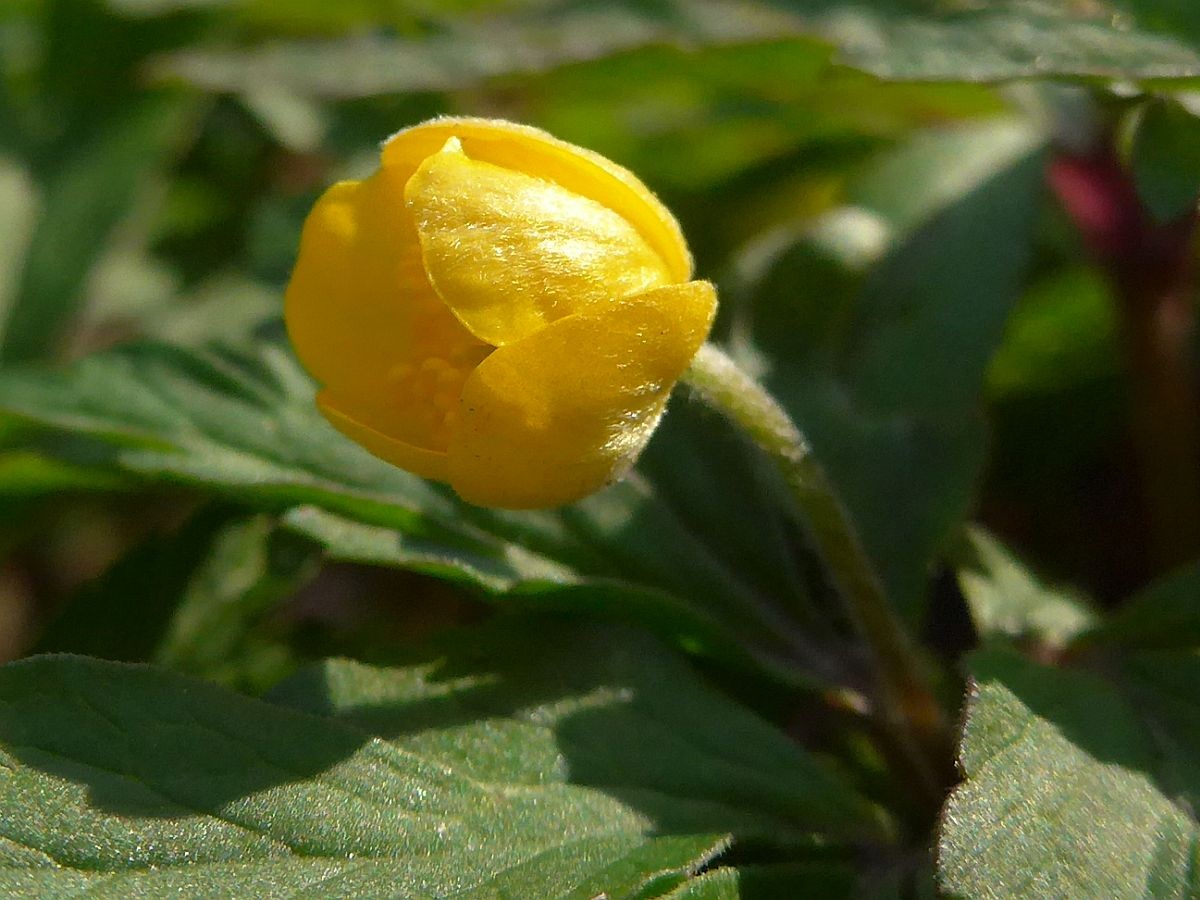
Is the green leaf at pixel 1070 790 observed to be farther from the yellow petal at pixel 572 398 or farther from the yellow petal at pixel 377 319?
the yellow petal at pixel 377 319

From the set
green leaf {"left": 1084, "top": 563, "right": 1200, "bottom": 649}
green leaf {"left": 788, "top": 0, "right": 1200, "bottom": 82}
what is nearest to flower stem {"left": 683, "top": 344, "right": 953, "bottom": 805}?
green leaf {"left": 1084, "top": 563, "right": 1200, "bottom": 649}

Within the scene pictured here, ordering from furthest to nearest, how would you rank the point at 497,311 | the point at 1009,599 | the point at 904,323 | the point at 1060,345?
the point at 1060,345, the point at 904,323, the point at 1009,599, the point at 497,311

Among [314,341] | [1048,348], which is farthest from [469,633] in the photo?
[1048,348]

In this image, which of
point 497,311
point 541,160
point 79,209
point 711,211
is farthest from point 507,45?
point 79,209

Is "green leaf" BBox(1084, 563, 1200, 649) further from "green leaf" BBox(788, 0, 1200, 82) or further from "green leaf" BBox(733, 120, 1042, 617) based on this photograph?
"green leaf" BBox(788, 0, 1200, 82)

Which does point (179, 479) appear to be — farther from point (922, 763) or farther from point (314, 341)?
point (922, 763)

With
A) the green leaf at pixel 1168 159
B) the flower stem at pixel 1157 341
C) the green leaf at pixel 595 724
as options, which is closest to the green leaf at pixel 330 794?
the green leaf at pixel 595 724

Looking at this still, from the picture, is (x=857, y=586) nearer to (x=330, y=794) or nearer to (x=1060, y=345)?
(x=330, y=794)
